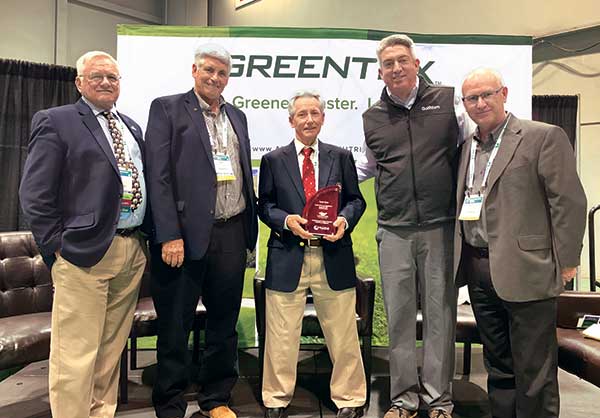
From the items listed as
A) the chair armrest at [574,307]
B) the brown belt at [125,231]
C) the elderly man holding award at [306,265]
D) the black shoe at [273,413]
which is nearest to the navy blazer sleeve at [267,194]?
the elderly man holding award at [306,265]

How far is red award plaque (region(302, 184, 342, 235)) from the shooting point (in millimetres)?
2441

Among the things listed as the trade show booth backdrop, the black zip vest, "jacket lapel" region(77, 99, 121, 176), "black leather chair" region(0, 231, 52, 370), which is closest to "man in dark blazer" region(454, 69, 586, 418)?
the black zip vest

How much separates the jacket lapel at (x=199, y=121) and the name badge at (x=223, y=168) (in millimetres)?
30

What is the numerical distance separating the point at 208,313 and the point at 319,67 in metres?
1.95

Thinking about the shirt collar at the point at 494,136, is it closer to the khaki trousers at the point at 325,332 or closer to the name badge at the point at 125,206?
the khaki trousers at the point at 325,332

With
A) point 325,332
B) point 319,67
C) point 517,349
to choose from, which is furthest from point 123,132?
point 517,349

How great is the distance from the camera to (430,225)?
2.47 metres

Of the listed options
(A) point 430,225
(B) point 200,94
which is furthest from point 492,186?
(B) point 200,94

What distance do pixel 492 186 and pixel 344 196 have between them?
810 mm

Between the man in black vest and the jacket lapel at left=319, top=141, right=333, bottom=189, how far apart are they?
0.85 feet

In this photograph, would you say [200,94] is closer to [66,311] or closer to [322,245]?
[322,245]

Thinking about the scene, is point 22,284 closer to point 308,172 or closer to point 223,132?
point 223,132

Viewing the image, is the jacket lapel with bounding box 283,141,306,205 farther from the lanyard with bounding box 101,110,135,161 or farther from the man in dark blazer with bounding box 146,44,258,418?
the lanyard with bounding box 101,110,135,161

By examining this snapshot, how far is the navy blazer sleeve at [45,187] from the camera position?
207cm
